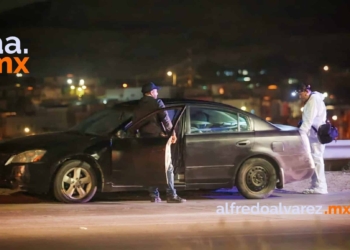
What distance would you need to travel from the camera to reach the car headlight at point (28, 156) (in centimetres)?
865

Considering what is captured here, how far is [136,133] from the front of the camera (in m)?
8.95

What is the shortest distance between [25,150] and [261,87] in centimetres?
964

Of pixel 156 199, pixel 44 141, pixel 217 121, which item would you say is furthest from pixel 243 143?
pixel 44 141

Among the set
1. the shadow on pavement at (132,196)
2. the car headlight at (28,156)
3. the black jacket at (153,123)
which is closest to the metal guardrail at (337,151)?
the shadow on pavement at (132,196)

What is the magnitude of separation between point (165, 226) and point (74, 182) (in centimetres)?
189

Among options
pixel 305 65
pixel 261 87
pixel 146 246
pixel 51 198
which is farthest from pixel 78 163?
pixel 305 65

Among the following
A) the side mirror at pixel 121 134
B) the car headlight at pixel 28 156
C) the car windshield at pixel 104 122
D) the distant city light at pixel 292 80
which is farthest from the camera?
the distant city light at pixel 292 80

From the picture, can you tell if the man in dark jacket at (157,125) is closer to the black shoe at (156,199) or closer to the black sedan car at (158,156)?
the black sedan car at (158,156)

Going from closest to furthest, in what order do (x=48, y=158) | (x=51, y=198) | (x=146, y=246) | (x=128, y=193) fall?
(x=146, y=246), (x=48, y=158), (x=51, y=198), (x=128, y=193)

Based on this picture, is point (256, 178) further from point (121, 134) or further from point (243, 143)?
point (121, 134)

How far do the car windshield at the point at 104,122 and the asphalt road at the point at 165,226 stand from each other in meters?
1.10

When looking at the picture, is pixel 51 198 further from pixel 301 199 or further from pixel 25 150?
pixel 301 199

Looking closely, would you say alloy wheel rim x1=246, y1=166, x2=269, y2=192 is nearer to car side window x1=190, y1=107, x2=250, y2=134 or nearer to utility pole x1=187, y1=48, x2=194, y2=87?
car side window x1=190, y1=107, x2=250, y2=134

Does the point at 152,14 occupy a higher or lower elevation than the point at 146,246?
higher
